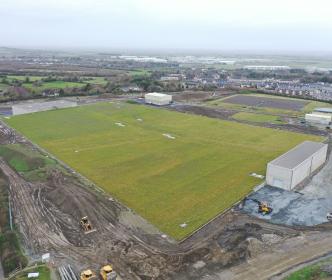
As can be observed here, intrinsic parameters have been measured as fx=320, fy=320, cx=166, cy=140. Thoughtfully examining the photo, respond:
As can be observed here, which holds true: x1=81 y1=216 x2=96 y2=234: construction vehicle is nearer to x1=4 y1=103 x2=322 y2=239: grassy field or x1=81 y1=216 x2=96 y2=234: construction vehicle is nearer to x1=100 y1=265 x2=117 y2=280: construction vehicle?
x1=4 y1=103 x2=322 y2=239: grassy field

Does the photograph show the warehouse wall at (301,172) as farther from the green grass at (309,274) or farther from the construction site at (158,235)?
the green grass at (309,274)

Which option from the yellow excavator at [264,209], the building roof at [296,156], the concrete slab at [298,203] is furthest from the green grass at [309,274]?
the building roof at [296,156]

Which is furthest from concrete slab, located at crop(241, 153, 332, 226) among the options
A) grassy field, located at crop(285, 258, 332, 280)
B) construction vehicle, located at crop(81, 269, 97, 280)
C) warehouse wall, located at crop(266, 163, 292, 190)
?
construction vehicle, located at crop(81, 269, 97, 280)

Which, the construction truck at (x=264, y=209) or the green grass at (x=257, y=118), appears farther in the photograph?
the green grass at (x=257, y=118)

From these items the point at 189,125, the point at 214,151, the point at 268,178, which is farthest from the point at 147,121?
the point at 268,178

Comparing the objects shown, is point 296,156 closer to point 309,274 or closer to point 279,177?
point 279,177

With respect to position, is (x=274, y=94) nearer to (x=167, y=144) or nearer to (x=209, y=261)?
(x=167, y=144)
